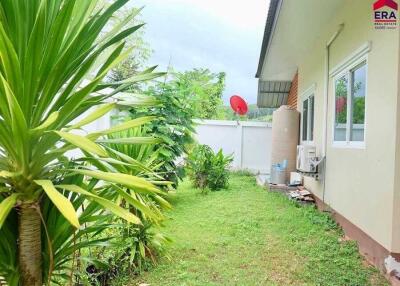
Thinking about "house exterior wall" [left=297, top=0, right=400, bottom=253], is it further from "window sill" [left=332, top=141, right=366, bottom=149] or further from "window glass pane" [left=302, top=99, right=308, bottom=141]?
"window glass pane" [left=302, top=99, right=308, bottom=141]

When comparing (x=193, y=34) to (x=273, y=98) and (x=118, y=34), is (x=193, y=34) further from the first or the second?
(x=118, y=34)

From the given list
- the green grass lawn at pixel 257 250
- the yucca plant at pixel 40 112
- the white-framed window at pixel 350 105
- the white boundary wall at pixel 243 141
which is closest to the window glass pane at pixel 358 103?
the white-framed window at pixel 350 105

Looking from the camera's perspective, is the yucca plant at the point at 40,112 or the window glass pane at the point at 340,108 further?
the window glass pane at the point at 340,108

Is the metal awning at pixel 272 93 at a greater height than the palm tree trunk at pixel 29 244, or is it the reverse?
the metal awning at pixel 272 93

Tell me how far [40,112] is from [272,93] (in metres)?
Answer: 11.2

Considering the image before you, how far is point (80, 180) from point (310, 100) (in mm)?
6492

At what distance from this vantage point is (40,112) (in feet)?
4.55

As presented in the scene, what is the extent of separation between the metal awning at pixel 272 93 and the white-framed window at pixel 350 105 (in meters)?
5.50

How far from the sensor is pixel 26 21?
1.33 m

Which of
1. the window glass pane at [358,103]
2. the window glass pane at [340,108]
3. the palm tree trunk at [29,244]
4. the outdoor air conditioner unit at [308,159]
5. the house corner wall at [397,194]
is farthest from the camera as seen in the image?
the outdoor air conditioner unit at [308,159]

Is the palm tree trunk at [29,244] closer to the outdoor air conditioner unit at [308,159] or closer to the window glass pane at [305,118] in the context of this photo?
the outdoor air conditioner unit at [308,159]

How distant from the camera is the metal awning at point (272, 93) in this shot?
10.8 meters

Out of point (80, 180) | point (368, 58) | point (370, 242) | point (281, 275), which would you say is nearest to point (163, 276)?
point (281, 275)

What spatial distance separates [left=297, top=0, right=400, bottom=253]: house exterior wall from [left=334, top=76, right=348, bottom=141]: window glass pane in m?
0.26
